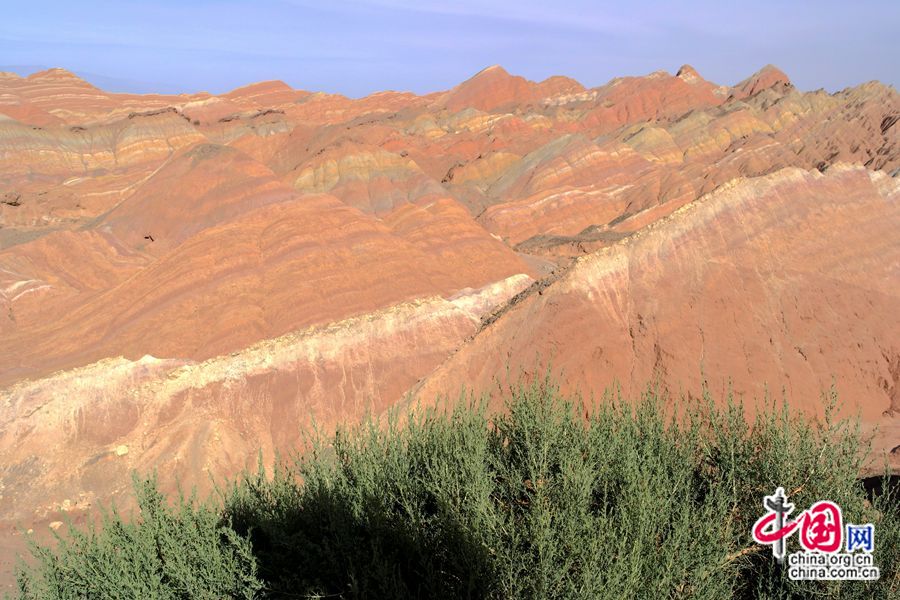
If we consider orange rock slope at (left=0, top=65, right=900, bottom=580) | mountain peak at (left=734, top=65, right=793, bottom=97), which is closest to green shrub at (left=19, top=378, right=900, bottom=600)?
orange rock slope at (left=0, top=65, right=900, bottom=580)

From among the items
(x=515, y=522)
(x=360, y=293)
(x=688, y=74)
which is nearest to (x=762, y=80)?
(x=688, y=74)

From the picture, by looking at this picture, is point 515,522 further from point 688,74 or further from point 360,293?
point 688,74

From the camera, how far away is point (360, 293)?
80.6 ft

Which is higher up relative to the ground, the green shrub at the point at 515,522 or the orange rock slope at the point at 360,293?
the orange rock slope at the point at 360,293

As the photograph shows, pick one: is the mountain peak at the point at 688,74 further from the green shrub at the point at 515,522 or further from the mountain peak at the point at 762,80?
the green shrub at the point at 515,522

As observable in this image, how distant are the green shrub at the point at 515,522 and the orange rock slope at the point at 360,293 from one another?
3609 mm

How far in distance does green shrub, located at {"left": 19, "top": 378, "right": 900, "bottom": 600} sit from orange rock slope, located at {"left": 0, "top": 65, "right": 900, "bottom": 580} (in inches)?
142

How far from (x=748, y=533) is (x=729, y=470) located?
33.3 inches

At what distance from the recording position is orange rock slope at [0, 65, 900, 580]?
45.7 feet

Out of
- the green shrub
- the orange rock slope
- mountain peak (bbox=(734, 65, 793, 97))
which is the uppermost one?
mountain peak (bbox=(734, 65, 793, 97))

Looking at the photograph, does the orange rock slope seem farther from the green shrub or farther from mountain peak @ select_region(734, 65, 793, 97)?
mountain peak @ select_region(734, 65, 793, 97)

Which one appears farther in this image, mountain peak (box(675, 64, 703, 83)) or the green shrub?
mountain peak (box(675, 64, 703, 83))

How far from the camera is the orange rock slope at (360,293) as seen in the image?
13.9 meters

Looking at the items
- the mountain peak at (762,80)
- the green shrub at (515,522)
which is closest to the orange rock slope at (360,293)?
the green shrub at (515,522)
